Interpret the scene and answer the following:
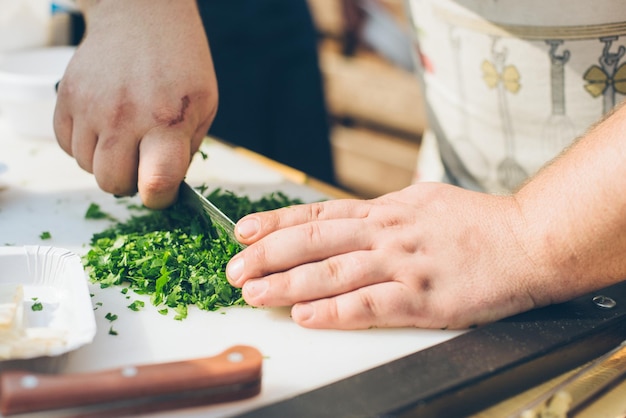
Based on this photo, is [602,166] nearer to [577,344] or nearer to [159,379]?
[577,344]

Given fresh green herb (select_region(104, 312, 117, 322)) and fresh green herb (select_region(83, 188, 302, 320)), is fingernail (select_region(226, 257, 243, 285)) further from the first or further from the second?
fresh green herb (select_region(104, 312, 117, 322))

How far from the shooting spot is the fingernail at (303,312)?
109 cm

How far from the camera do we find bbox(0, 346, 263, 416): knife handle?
→ 2.58 feet

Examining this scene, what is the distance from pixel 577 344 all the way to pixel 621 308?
0.14m

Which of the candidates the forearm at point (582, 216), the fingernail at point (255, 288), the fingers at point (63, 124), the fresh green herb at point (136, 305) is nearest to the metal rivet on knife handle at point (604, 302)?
the forearm at point (582, 216)

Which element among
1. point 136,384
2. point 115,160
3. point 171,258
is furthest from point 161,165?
point 136,384

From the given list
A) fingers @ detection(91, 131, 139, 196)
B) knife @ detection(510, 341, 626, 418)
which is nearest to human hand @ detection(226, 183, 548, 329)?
knife @ detection(510, 341, 626, 418)

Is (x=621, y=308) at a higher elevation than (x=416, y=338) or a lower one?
higher

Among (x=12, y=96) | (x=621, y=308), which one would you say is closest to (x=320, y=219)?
(x=621, y=308)

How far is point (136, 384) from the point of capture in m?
0.82

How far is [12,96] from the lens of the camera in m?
1.83

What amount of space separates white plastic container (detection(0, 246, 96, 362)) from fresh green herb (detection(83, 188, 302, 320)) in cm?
9

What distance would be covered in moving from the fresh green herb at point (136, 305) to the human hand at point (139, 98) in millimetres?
275

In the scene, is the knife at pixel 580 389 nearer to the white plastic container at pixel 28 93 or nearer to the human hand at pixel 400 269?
the human hand at pixel 400 269
